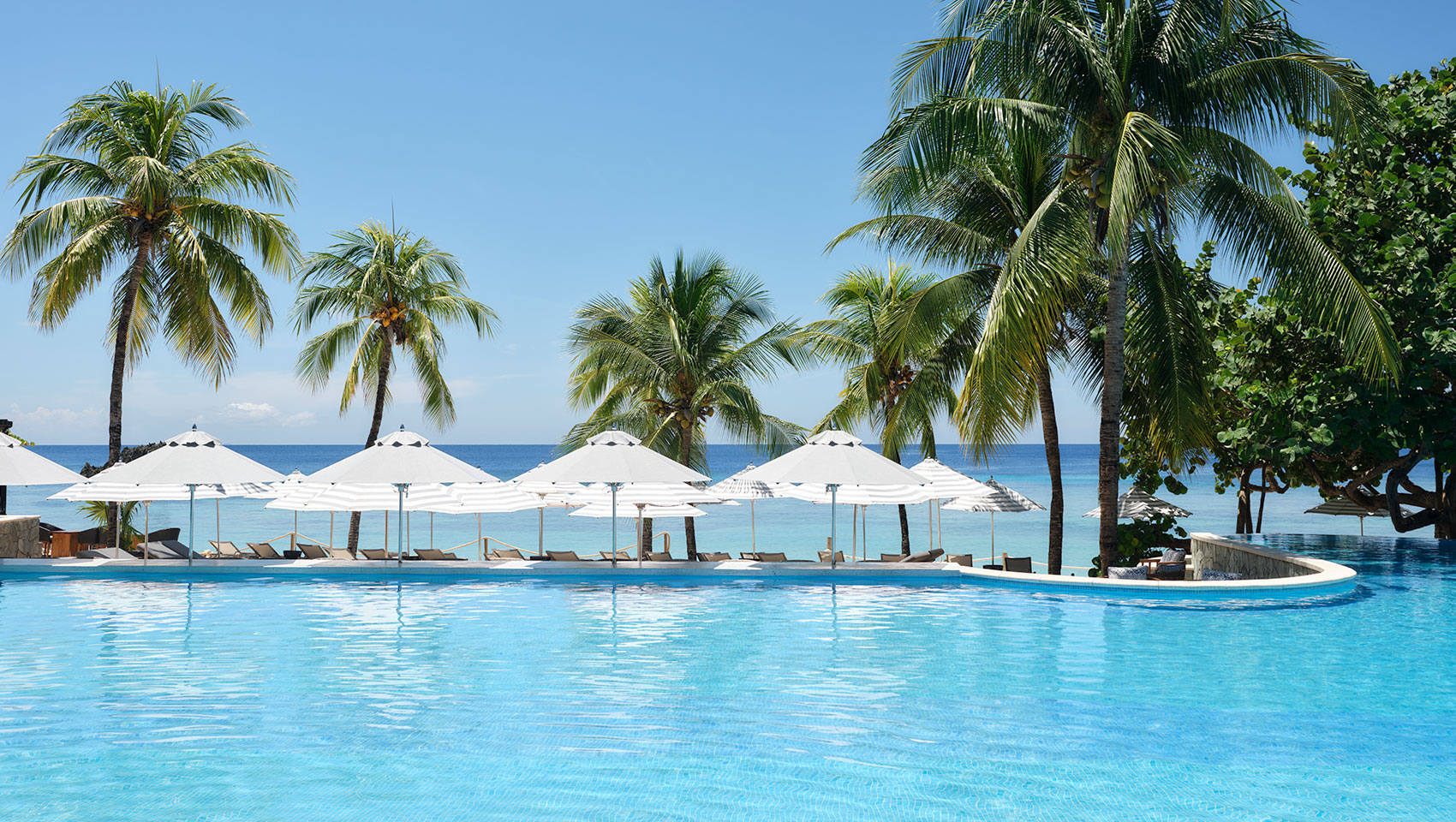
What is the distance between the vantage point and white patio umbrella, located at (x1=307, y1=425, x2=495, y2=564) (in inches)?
599

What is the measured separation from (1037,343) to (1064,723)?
6.96 metres

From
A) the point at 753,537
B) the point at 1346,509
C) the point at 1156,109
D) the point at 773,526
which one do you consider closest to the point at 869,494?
Answer: the point at 1156,109

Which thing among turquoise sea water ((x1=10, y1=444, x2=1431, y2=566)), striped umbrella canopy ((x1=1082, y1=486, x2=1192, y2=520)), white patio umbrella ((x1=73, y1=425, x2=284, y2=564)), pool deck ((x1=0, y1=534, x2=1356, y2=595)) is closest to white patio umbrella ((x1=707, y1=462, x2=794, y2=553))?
pool deck ((x1=0, y1=534, x2=1356, y2=595))

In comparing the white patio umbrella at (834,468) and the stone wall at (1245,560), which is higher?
the white patio umbrella at (834,468)

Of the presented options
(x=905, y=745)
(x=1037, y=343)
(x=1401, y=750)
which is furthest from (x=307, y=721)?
(x=1037, y=343)

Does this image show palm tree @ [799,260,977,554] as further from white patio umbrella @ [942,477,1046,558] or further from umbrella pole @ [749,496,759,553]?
umbrella pole @ [749,496,759,553]

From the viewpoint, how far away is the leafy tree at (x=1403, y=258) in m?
15.4

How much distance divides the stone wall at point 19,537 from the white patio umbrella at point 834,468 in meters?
13.3

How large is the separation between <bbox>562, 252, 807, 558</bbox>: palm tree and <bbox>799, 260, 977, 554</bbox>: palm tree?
3.75 ft

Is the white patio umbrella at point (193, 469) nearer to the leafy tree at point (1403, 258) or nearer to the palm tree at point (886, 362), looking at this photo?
the palm tree at point (886, 362)

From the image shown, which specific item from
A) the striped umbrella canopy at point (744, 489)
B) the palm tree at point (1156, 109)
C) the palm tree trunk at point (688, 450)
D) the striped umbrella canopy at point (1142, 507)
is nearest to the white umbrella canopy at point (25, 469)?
the striped umbrella canopy at point (744, 489)

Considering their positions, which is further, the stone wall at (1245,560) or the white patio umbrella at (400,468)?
the white patio umbrella at (400,468)

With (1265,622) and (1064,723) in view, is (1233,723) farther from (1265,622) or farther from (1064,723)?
(1265,622)

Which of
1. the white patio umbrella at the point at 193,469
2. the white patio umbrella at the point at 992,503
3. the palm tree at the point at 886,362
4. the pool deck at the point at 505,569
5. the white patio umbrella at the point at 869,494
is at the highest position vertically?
the palm tree at the point at 886,362
